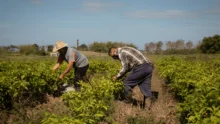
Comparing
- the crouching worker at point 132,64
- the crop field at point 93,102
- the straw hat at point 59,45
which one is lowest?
the crop field at point 93,102

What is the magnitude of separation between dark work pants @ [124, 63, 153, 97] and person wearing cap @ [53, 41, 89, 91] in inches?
61.2

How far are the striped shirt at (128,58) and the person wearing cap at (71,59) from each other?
4.60 ft

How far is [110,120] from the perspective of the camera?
15.3 feet

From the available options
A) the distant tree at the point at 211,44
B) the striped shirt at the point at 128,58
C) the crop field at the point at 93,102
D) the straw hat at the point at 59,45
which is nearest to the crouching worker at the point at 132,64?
the striped shirt at the point at 128,58

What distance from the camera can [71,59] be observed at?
662 centimetres

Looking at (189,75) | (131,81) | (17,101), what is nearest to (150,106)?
(131,81)

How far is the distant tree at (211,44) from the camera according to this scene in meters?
39.4

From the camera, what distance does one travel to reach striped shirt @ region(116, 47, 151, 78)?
594 cm

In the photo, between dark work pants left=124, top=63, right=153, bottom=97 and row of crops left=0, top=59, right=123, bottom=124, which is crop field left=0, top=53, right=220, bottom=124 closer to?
row of crops left=0, top=59, right=123, bottom=124

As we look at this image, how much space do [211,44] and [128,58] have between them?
122 ft

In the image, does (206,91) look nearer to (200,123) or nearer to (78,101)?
(200,123)

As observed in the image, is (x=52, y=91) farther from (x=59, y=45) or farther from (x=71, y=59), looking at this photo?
(x=59, y=45)

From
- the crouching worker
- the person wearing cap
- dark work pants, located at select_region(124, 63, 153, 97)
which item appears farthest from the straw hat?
dark work pants, located at select_region(124, 63, 153, 97)

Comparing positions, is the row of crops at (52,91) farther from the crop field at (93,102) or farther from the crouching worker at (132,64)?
the crouching worker at (132,64)
